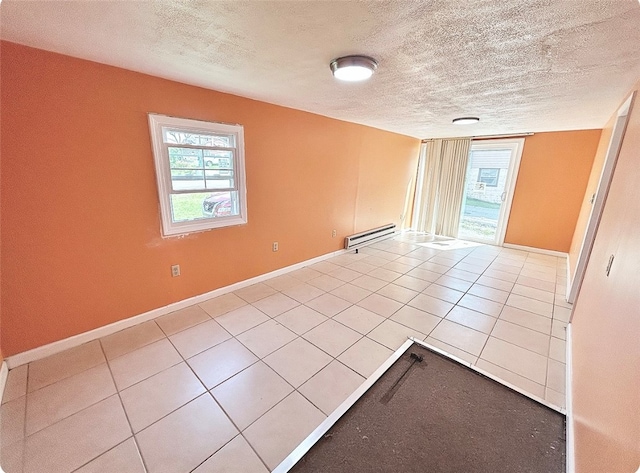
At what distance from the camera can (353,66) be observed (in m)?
1.67

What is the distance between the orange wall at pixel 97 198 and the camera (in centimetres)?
170

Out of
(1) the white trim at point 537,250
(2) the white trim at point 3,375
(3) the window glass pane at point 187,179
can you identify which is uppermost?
(3) the window glass pane at point 187,179

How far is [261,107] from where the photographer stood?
289 centimetres

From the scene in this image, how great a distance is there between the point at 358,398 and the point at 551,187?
510 centimetres

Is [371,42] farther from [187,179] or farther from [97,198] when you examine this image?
[97,198]

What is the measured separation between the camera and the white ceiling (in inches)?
46.0

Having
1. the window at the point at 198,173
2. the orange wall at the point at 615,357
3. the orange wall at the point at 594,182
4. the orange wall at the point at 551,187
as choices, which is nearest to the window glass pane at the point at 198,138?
the window at the point at 198,173

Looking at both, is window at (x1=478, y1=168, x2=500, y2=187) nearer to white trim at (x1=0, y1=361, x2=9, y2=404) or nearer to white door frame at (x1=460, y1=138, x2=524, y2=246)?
white door frame at (x1=460, y1=138, x2=524, y2=246)

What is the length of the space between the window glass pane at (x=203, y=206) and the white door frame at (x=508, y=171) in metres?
4.83

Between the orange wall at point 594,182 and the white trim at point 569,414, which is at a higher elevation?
the orange wall at point 594,182

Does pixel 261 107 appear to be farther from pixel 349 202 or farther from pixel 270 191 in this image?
pixel 349 202

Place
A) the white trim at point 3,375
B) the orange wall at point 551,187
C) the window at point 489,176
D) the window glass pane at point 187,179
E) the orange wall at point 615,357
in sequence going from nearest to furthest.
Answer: the orange wall at point 615,357 → the white trim at point 3,375 → the window glass pane at point 187,179 → the orange wall at point 551,187 → the window at point 489,176

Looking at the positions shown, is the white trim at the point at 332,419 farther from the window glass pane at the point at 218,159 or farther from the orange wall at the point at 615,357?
the window glass pane at the point at 218,159

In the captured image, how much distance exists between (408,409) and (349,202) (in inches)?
130
